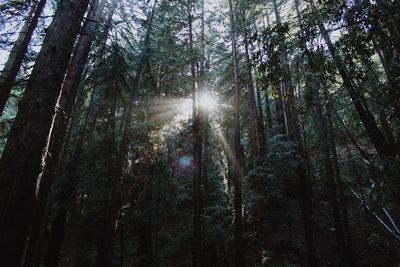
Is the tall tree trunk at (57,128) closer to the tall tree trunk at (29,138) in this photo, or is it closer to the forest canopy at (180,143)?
the forest canopy at (180,143)

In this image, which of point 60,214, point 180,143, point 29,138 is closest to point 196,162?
point 180,143

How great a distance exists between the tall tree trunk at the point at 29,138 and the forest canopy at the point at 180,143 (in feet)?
0.05

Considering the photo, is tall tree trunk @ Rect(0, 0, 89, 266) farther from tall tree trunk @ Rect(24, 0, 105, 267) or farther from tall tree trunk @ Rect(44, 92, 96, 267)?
tall tree trunk @ Rect(44, 92, 96, 267)

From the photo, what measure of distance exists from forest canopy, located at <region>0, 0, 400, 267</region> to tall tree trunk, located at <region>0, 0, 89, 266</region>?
16 mm

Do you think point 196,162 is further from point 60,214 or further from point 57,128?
point 60,214

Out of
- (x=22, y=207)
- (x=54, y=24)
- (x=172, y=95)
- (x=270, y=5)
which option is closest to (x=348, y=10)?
(x=54, y=24)

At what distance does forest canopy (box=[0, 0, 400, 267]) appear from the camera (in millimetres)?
4270

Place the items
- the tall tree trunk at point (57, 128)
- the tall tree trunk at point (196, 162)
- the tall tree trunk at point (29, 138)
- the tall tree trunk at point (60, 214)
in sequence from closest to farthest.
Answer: the tall tree trunk at point (29, 138)
the tall tree trunk at point (57, 128)
the tall tree trunk at point (196, 162)
the tall tree trunk at point (60, 214)

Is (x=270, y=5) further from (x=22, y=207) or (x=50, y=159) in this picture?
(x=22, y=207)

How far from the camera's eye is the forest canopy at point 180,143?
427cm

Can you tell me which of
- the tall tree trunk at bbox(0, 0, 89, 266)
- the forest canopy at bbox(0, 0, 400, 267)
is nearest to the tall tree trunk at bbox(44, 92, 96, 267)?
the forest canopy at bbox(0, 0, 400, 267)

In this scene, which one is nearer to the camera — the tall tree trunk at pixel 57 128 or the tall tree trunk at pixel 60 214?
the tall tree trunk at pixel 57 128

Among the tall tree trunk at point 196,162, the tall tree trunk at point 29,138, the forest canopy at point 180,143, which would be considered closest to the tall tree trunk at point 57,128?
the forest canopy at point 180,143

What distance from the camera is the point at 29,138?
3.56 meters
